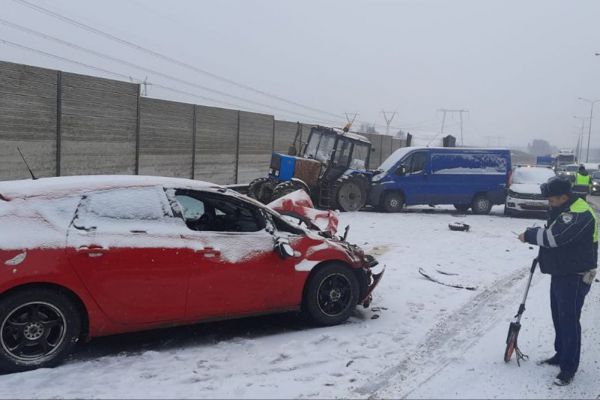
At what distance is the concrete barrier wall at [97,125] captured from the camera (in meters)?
12.6

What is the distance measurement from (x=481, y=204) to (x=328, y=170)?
5403 mm

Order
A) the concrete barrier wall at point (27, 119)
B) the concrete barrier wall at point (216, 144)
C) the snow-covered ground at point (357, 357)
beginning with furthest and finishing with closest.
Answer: the concrete barrier wall at point (216, 144), the concrete barrier wall at point (27, 119), the snow-covered ground at point (357, 357)

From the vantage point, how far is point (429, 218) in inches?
661

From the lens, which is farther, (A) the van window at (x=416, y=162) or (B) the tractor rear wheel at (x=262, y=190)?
(A) the van window at (x=416, y=162)

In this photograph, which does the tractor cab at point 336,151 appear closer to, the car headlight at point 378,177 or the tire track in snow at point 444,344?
the car headlight at point 378,177

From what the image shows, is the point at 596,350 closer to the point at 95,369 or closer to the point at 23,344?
the point at 95,369

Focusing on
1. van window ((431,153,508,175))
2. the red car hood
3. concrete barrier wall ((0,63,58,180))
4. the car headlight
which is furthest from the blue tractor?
the red car hood

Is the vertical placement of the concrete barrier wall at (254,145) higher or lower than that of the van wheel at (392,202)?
higher

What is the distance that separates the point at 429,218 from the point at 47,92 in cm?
1089

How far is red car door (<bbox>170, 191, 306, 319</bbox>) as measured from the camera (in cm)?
530

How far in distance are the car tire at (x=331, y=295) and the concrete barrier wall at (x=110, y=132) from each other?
26.0 feet

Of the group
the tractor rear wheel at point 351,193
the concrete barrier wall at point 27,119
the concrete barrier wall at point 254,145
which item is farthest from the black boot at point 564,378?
the concrete barrier wall at point 254,145

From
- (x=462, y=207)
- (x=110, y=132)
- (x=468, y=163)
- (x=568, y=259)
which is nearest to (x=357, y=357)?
(x=568, y=259)

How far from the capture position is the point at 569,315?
4.66 metres
